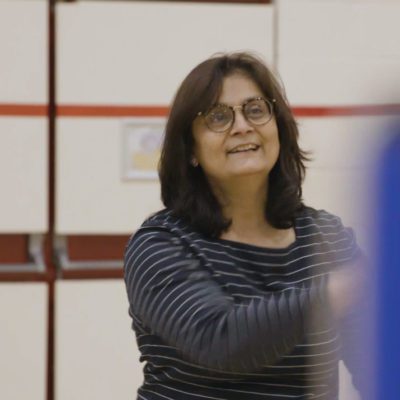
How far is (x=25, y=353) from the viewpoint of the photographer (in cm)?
379

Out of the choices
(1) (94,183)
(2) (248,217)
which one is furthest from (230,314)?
(1) (94,183)

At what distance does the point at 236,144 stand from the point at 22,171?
180cm

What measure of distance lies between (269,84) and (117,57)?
1690mm

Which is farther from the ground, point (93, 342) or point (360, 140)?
point (360, 140)

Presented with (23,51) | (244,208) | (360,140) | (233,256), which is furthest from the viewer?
(23,51)

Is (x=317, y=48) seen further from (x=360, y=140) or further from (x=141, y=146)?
(x=360, y=140)

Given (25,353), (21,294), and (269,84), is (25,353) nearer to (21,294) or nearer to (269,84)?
(21,294)

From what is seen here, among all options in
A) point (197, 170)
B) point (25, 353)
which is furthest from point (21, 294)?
point (197, 170)

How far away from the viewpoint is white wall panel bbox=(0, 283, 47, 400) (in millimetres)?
3750

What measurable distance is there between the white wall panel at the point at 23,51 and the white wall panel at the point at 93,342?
26.4 inches

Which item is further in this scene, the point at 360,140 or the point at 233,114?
the point at 233,114

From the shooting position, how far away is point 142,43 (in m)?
3.80

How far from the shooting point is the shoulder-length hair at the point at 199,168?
82.3 inches

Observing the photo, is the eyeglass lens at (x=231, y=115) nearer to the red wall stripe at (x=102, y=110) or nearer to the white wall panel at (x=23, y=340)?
the red wall stripe at (x=102, y=110)
